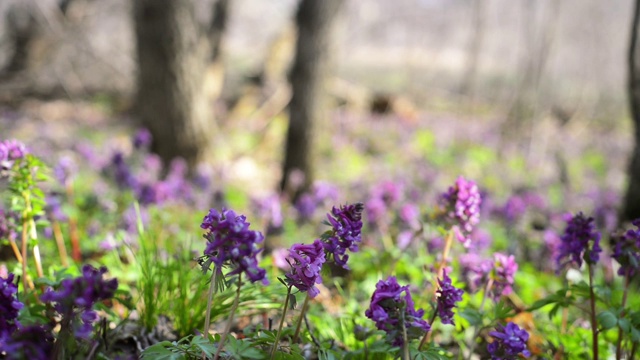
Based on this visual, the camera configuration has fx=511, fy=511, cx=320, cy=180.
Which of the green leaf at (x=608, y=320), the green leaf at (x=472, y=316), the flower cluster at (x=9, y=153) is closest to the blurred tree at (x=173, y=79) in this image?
the flower cluster at (x=9, y=153)

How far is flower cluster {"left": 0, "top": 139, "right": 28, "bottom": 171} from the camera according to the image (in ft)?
6.70

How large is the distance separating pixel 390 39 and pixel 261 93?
143ft

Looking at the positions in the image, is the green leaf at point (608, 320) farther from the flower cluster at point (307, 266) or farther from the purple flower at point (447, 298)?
the flower cluster at point (307, 266)

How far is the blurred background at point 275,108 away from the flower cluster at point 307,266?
3.92 metres

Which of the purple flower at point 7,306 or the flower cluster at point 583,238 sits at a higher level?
the purple flower at point 7,306

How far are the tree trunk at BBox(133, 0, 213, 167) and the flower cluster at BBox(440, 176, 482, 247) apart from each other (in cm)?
519

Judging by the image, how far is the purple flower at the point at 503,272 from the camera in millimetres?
2275

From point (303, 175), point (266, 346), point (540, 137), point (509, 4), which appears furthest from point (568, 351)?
point (509, 4)

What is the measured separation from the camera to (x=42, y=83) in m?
16.6

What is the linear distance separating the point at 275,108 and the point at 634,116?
30.6ft

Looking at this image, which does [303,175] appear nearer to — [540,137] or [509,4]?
[540,137]

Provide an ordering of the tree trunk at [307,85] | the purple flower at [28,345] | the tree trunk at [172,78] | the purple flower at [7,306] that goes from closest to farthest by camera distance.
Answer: the purple flower at [28,345] → the purple flower at [7,306] → the tree trunk at [307,85] → the tree trunk at [172,78]

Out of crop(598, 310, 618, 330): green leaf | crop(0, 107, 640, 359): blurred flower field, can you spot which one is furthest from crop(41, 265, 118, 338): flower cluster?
crop(598, 310, 618, 330): green leaf

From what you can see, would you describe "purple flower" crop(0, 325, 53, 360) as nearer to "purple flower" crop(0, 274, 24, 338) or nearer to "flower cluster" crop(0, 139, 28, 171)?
"purple flower" crop(0, 274, 24, 338)
